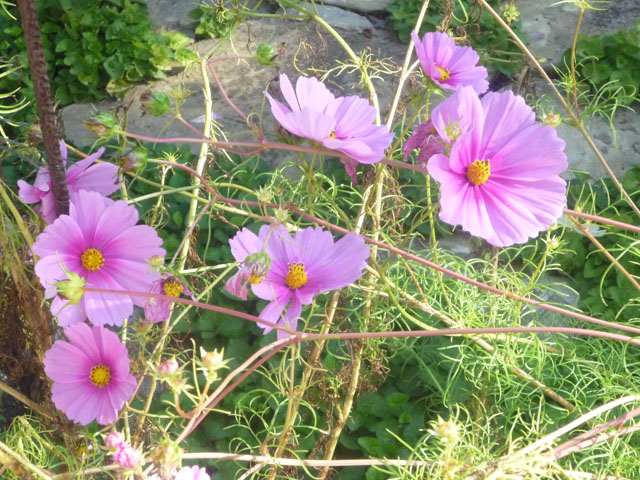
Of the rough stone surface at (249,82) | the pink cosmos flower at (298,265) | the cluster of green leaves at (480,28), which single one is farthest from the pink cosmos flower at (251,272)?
the cluster of green leaves at (480,28)

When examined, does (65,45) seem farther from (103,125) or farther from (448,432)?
(448,432)

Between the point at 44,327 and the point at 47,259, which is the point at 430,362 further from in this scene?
the point at 47,259

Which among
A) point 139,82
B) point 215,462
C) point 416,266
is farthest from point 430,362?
point 139,82

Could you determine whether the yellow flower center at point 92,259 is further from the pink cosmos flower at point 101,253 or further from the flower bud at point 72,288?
the flower bud at point 72,288

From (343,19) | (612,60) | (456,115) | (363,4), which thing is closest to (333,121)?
(456,115)

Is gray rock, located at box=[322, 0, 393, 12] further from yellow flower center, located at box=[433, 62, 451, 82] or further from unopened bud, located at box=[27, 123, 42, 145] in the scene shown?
unopened bud, located at box=[27, 123, 42, 145]

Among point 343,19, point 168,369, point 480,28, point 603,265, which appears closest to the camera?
point 168,369
